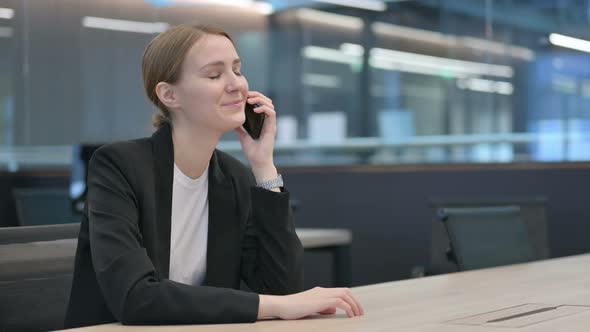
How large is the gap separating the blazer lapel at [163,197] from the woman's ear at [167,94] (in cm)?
12

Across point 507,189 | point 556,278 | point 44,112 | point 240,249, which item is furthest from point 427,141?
point 240,249

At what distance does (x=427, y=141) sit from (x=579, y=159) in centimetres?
123

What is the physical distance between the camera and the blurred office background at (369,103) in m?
5.78

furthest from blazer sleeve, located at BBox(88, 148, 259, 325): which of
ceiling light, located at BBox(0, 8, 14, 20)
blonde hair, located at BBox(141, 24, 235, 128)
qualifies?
ceiling light, located at BBox(0, 8, 14, 20)

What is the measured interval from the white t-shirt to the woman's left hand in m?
0.17

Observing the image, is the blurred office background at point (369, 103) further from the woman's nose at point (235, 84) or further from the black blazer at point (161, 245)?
the woman's nose at point (235, 84)

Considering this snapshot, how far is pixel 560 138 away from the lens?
18.9 feet

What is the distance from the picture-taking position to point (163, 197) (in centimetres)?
212

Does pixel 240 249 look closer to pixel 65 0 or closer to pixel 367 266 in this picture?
pixel 367 266

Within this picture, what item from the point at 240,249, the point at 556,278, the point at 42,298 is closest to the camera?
the point at 42,298

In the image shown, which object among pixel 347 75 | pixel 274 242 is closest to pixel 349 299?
pixel 274 242

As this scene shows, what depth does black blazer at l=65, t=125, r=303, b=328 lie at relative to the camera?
1821mm

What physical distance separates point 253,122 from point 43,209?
3.48 metres

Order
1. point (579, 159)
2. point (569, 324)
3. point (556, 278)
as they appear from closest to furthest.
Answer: point (569, 324) < point (556, 278) < point (579, 159)
